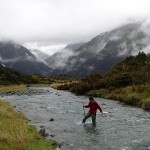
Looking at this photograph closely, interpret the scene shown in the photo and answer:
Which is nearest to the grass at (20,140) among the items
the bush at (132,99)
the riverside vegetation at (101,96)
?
the riverside vegetation at (101,96)

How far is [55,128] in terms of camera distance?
35844 mm

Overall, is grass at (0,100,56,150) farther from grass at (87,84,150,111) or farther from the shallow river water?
grass at (87,84,150,111)

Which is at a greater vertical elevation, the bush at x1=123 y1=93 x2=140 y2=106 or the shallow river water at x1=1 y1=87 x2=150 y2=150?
the bush at x1=123 y1=93 x2=140 y2=106

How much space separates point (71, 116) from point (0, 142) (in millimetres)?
21490

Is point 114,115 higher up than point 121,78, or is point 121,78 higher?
point 121,78

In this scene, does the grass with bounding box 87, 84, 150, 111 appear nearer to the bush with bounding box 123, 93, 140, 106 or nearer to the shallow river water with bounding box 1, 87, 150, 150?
the bush with bounding box 123, 93, 140, 106

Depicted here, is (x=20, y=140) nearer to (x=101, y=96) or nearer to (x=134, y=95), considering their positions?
(x=134, y=95)

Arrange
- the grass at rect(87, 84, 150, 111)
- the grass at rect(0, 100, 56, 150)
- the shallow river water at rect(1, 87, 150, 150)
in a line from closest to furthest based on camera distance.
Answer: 1. the grass at rect(0, 100, 56, 150)
2. the shallow river water at rect(1, 87, 150, 150)
3. the grass at rect(87, 84, 150, 111)

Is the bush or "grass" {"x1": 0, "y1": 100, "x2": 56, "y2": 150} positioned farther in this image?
the bush

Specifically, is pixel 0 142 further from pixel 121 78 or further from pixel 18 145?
pixel 121 78

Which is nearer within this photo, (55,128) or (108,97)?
(55,128)

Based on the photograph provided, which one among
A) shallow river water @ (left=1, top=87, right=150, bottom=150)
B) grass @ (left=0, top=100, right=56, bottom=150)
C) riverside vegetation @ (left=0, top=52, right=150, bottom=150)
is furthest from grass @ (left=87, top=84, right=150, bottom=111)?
grass @ (left=0, top=100, right=56, bottom=150)

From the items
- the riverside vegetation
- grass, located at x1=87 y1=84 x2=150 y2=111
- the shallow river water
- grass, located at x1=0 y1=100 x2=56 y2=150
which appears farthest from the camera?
grass, located at x1=87 y1=84 x2=150 y2=111

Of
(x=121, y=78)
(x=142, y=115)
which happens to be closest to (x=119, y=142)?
(x=142, y=115)
